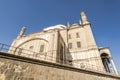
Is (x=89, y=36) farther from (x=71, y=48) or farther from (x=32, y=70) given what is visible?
(x=32, y=70)

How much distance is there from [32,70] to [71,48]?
13.7m

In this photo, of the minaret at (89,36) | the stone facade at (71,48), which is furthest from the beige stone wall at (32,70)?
the minaret at (89,36)

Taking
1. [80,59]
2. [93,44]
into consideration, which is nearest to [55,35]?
[80,59]

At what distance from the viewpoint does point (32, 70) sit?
849 cm

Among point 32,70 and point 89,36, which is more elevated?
point 89,36

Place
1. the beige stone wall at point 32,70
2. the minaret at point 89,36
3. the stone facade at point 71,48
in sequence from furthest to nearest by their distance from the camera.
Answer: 1. the minaret at point 89,36
2. the stone facade at point 71,48
3. the beige stone wall at point 32,70

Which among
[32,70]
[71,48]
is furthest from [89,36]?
[32,70]

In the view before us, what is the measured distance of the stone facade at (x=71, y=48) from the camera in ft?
54.5

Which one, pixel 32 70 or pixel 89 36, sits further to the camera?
pixel 89 36

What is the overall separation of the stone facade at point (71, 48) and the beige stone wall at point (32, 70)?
5177 millimetres

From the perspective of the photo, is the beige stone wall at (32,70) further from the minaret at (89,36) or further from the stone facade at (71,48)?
the minaret at (89,36)

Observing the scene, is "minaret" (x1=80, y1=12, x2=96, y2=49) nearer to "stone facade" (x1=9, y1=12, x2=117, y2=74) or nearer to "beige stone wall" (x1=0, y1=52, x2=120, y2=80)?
"stone facade" (x1=9, y1=12, x2=117, y2=74)

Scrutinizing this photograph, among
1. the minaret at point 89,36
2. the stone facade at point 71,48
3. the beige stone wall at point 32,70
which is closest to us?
the beige stone wall at point 32,70

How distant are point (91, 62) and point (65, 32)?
36.0 ft
